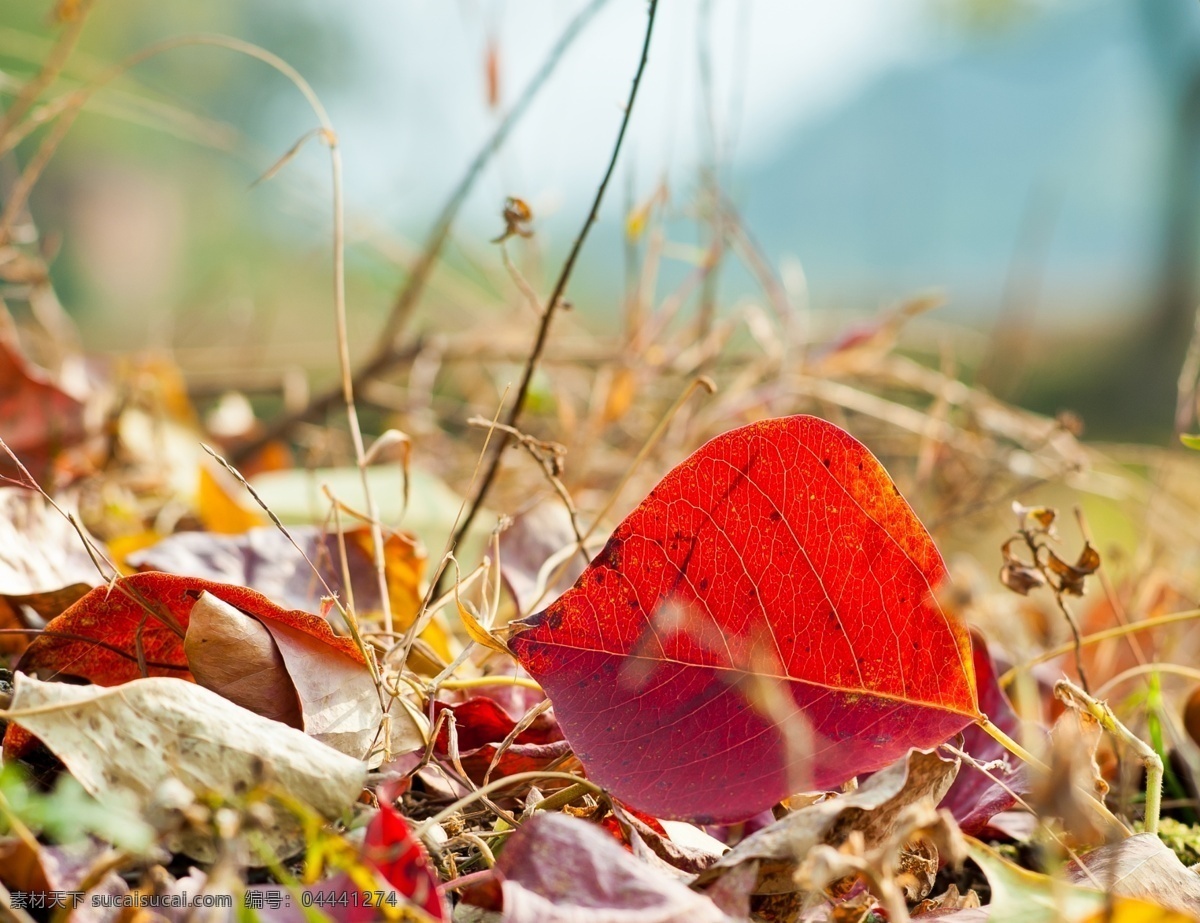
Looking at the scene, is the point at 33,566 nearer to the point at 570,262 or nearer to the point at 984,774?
the point at 570,262

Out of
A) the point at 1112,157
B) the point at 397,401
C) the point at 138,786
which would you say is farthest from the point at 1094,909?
the point at 1112,157

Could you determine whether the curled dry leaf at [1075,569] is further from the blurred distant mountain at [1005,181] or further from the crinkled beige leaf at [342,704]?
the blurred distant mountain at [1005,181]

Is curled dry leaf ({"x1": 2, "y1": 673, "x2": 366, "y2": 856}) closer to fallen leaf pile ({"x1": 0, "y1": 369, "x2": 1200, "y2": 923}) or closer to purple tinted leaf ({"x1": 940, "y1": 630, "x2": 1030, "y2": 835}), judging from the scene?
fallen leaf pile ({"x1": 0, "y1": 369, "x2": 1200, "y2": 923})

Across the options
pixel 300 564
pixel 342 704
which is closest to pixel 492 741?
pixel 342 704

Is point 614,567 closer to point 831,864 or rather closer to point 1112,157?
point 831,864

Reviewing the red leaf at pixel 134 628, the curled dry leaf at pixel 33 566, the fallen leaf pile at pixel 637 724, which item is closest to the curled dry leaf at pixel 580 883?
the fallen leaf pile at pixel 637 724
